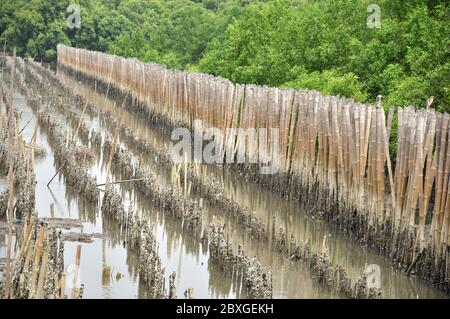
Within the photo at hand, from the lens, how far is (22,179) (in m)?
14.5

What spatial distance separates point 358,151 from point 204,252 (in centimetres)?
278

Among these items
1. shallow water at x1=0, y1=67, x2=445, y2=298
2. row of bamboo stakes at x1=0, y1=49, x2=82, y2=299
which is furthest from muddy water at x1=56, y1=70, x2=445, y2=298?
row of bamboo stakes at x1=0, y1=49, x2=82, y2=299

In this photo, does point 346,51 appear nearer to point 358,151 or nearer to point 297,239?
point 358,151

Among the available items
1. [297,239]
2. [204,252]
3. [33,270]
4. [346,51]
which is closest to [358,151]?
[297,239]

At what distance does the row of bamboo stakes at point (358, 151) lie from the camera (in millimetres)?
11477

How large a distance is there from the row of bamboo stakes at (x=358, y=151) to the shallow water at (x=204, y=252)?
48cm

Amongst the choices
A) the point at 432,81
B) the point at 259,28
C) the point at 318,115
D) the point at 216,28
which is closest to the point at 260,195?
the point at 318,115

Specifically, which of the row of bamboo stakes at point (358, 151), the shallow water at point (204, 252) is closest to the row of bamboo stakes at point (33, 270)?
the shallow water at point (204, 252)

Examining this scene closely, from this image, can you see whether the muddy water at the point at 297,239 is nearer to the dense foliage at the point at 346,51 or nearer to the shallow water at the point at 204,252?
the shallow water at the point at 204,252

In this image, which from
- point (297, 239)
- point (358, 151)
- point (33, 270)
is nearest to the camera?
point (33, 270)

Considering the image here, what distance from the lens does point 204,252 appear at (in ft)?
40.8

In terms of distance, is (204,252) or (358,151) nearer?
(204,252)
